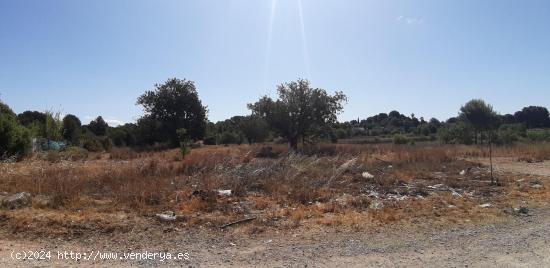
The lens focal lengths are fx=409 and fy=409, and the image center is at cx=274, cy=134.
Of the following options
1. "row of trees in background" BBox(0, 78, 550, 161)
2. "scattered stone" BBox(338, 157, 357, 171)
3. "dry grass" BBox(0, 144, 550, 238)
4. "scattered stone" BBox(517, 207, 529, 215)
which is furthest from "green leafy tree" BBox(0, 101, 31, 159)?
"scattered stone" BBox(517, 207, 529, 215)

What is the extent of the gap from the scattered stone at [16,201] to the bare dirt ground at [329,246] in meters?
1.76

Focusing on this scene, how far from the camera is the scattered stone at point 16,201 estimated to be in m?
7.69

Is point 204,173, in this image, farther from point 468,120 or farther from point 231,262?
point 468,120

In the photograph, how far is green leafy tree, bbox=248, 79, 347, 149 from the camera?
110ft

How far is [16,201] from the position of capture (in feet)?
25.7

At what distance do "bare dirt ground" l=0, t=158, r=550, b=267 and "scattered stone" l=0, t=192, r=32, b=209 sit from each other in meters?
1.76

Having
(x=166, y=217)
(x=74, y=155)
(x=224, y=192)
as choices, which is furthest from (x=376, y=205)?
(x=74, y=155)

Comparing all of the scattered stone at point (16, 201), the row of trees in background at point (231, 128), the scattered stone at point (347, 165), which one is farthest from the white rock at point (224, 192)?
the row of trees in background at point (231, 128)

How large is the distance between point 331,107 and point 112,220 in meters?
28.5

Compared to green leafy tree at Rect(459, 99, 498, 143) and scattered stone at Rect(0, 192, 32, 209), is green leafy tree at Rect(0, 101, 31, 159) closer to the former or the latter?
scattered stone at Rect(0, 192, 32, 209)

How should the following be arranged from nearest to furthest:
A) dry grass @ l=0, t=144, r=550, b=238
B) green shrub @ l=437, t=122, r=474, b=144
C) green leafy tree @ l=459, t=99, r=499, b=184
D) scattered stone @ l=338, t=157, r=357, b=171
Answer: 1. dry grass @ l=0, t=144, r=550, b=238
2. scattered stone @ l=338, t=157, r=357, b=171
3. green leafy tree @ l=459, t=99, r=499, b=184
4. green shrub @ l=437, t=122, r=474, b=144

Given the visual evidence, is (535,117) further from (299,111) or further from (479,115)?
(299,111)

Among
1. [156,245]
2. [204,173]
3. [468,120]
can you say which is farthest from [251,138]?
[156,245]

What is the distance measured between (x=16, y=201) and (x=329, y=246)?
19.9 feet
